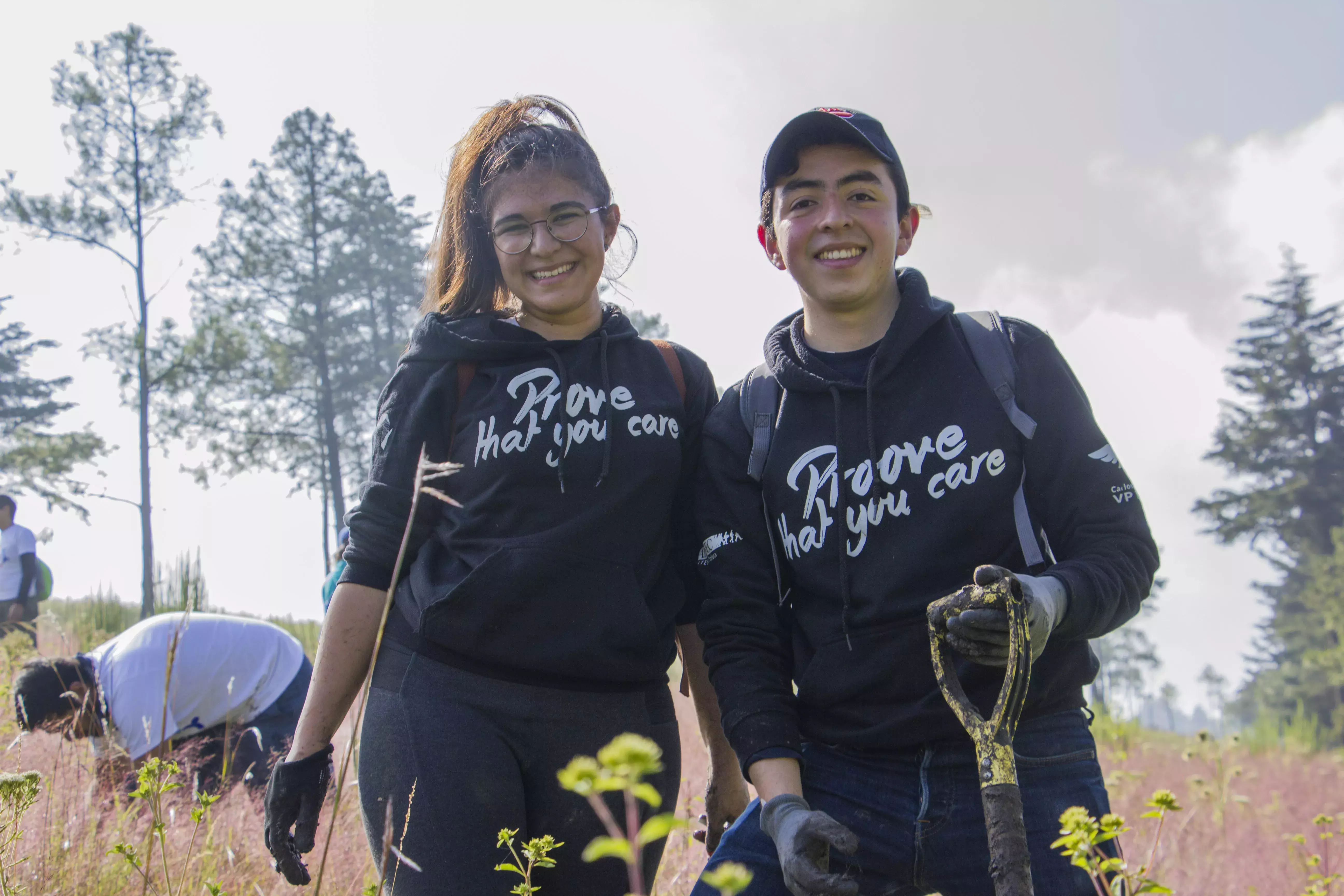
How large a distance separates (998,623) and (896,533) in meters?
0.48

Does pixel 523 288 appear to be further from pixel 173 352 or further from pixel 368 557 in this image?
pixel 173 352

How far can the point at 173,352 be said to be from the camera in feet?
59.2

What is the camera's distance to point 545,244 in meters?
2.28

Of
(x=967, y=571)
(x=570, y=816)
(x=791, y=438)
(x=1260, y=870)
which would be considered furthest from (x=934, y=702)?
(x=1260, y=870)

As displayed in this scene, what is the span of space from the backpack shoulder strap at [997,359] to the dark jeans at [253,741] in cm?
352

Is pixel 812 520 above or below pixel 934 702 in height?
above

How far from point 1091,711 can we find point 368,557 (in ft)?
5.31

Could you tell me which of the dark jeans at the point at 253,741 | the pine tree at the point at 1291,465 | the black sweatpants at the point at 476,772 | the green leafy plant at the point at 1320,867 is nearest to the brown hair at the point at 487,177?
the black sweatpants at the point at 476,772

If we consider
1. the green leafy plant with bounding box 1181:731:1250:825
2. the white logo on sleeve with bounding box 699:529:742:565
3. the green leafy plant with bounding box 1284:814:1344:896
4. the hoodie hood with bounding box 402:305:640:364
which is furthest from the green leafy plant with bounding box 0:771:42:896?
the green leafy plant with bounding box 1181:731:1250:825

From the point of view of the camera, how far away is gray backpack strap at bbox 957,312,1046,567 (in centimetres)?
191

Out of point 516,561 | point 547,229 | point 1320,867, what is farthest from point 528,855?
point 1320,867

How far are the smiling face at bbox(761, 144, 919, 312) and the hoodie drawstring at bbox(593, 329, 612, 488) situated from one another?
0.52 metres

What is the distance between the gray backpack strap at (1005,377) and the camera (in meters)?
1.91

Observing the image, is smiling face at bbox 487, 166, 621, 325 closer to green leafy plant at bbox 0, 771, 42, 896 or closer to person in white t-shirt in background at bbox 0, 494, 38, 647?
green leafy plant at bbox 0, 771, 42, 896
